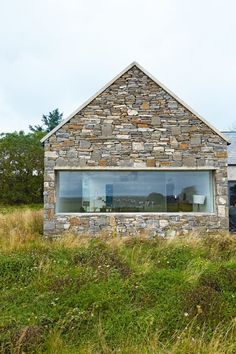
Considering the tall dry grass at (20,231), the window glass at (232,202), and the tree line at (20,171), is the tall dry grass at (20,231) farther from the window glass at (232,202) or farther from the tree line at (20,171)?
the tree line at (20,171)

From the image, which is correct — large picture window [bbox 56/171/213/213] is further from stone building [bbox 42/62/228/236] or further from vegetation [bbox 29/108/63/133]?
vegetation [bbox 29/108/63/133]

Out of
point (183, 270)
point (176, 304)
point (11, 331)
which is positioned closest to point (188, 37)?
point (183, 270)

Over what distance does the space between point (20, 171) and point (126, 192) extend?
2042 cm

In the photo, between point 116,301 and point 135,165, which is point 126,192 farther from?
point 116,301

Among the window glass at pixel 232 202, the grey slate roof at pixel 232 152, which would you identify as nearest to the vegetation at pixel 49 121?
the grey slate roof at pixel 232 152

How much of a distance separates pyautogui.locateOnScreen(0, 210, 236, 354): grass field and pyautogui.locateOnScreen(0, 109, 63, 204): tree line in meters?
21.6

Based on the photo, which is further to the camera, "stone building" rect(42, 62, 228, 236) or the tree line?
the tree line

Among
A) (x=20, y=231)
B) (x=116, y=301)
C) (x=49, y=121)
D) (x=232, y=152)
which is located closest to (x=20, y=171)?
(x=232, y=152)

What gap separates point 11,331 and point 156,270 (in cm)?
351

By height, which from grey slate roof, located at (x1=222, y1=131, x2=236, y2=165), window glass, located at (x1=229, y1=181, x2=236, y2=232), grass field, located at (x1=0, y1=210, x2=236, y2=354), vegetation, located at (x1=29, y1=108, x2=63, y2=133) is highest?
vegetation, located at (x1=29, y1=108, x2=63, y2=133)

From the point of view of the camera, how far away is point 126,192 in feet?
39.7

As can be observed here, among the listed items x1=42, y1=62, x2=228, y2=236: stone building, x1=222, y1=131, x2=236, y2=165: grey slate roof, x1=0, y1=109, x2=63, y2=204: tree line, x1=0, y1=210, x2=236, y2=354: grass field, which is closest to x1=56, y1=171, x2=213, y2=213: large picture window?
x1=42, y1=62, x2=228, y2=236: stone building

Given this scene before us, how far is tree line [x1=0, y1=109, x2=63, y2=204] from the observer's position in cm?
2986

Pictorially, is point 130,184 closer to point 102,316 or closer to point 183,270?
point 183,270
